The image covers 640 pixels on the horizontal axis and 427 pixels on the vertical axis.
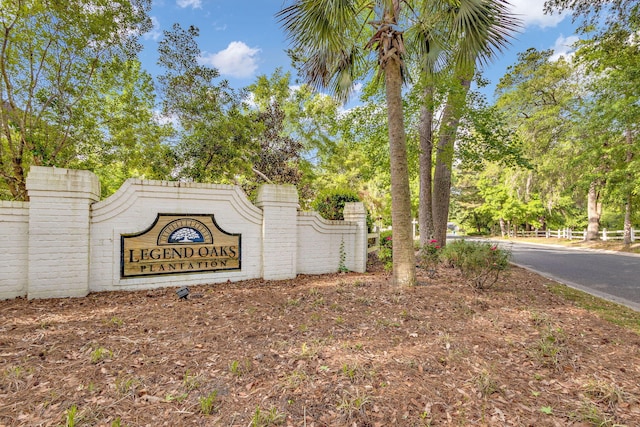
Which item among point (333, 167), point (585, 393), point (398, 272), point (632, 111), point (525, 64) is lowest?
point (585, 393)

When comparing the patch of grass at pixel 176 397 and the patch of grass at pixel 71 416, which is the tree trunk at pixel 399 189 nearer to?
the patch of grass at pixel 176 397

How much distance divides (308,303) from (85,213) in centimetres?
380

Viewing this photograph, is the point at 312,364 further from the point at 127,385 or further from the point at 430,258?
the point at 430,258

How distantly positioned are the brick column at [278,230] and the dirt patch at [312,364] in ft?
5.96

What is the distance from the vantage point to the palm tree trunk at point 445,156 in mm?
8492

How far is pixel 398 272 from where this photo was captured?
5.21 m

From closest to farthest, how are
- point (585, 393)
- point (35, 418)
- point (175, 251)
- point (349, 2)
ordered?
point (35, 418) → point (585, 393) → point (349, 2) → point (175, 251)

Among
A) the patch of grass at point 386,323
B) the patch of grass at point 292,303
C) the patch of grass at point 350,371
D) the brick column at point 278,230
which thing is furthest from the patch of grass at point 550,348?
the brick column at point 278,230

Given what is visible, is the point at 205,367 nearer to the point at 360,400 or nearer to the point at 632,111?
the point at 360,400

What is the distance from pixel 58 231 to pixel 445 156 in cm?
906

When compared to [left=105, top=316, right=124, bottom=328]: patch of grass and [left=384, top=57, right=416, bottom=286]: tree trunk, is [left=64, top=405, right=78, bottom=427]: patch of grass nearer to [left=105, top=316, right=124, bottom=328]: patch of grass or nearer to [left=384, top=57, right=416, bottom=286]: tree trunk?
[left=105, top=316, right=124, bottom=328]: patch of grass

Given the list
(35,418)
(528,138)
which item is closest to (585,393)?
(35,418)

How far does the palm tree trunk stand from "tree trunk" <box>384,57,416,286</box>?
4.09 m

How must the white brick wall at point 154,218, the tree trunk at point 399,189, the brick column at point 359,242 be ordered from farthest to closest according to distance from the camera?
1. the brick column at point 359,242
2. the tree trunk at point 399,189
3. the white brick wall at point 154,218
